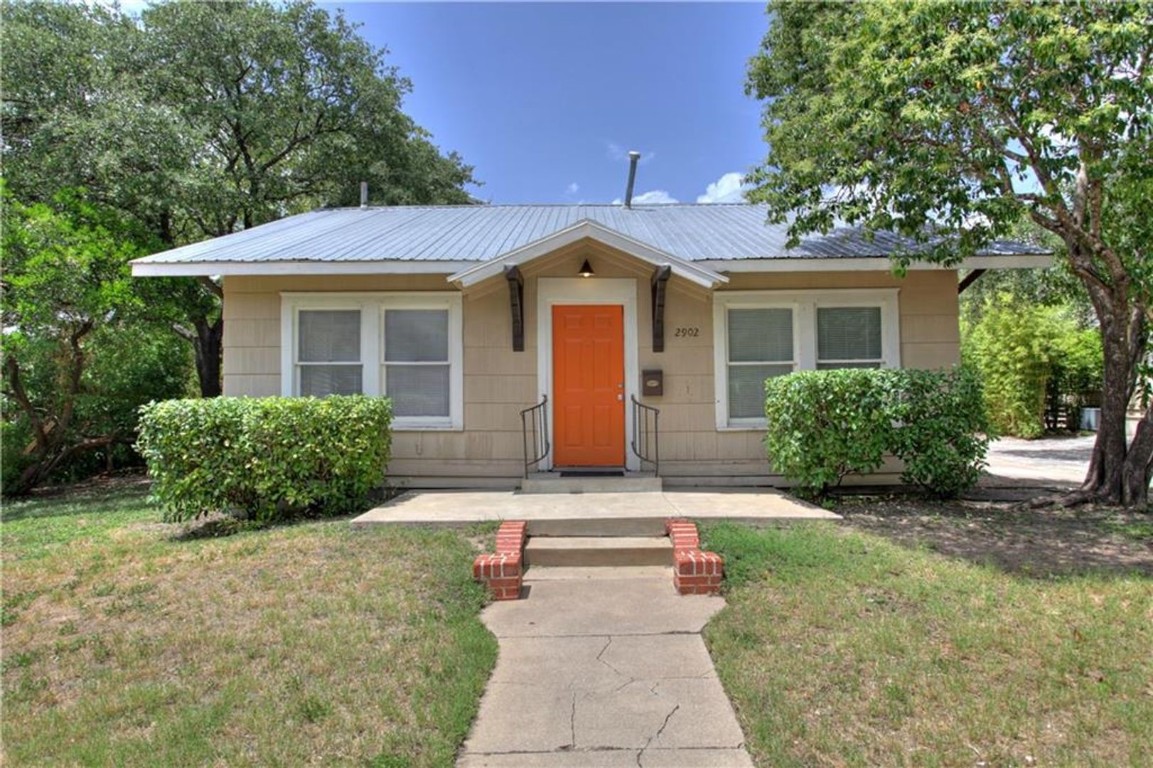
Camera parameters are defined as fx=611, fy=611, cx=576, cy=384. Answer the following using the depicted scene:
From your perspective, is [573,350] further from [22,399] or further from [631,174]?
[22,399]

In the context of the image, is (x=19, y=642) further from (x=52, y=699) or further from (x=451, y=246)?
(x=451, y=246)

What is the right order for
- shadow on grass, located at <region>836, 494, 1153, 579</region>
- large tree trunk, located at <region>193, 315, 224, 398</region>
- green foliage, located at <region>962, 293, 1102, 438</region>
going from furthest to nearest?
green foliage, located at <region>962, 293, 1102, 438</region>, large tree trunk, located at <region>193, 315, 224, 398</region>, shadow on grass, located at <region>836, 494, 1153, 579</region>

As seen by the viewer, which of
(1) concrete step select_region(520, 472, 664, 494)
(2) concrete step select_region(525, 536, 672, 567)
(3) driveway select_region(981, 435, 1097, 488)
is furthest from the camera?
(3) driveway select_region(981, 435, 1097, 488)

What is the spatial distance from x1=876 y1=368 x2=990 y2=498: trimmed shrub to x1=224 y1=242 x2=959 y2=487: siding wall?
3.90 ft

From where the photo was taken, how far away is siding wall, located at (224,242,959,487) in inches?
296

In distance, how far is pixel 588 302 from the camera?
24.9ft

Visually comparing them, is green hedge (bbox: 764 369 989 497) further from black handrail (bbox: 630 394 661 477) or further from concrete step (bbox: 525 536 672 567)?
concrete step (bbox: 525 536 672 567)

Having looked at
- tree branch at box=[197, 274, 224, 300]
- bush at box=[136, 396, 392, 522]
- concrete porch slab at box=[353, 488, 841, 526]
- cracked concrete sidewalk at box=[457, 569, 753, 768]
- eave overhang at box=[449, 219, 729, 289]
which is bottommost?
cracked concrete sidewalk at box=[457, 569, 753, 768]

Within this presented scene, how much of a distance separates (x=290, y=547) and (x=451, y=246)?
13.9 feet

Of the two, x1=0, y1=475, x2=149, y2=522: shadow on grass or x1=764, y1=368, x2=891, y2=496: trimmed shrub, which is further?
x1=0, y1=475, x2=149, y2=522: shadow on grass

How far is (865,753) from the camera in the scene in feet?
7.99

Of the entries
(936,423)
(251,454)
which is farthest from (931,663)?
(251,454)

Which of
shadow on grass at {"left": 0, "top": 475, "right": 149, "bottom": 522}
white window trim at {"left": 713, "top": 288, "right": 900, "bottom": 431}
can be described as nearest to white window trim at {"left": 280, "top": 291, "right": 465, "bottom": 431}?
shadow on grass at {"left": 0, "top": 475, "right": 149, "bottom": 522}

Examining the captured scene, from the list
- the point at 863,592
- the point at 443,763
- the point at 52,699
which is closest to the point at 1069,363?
the point at 863,592
